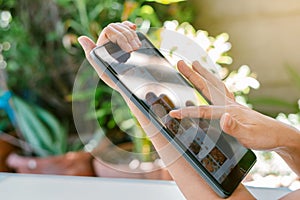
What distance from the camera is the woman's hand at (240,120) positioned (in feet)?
1.70

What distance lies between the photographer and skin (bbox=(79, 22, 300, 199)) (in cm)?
53

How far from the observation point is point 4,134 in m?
1.54

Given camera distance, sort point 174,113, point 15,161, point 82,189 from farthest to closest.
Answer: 1. point 15,161
2. point 82,189
3. point 174,113

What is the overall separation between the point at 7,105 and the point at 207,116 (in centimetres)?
108

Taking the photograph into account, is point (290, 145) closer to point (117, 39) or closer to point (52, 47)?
point (117, 39)

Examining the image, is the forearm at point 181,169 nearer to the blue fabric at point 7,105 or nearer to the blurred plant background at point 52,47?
the blurred plant background at point 52,47

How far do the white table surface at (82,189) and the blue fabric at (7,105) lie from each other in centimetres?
72

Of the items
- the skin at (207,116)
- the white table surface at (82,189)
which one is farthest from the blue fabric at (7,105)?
the skin at (207,116)

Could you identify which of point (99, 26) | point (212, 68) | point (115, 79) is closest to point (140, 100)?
point (115, 79)

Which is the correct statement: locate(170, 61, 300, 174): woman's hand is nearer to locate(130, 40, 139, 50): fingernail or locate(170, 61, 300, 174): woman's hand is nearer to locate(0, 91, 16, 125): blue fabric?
locate(130, 40, 139, 50): fingernail

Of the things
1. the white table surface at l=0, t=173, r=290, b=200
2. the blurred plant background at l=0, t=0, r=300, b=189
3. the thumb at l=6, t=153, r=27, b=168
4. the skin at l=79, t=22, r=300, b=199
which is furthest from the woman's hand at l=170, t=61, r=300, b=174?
the thumb at l=6, t=153, r=27, b=168

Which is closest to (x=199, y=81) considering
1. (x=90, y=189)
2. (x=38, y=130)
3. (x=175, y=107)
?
(x=175, y=107)

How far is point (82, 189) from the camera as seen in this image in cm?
75

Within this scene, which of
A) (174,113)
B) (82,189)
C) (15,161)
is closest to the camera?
(174,113)
